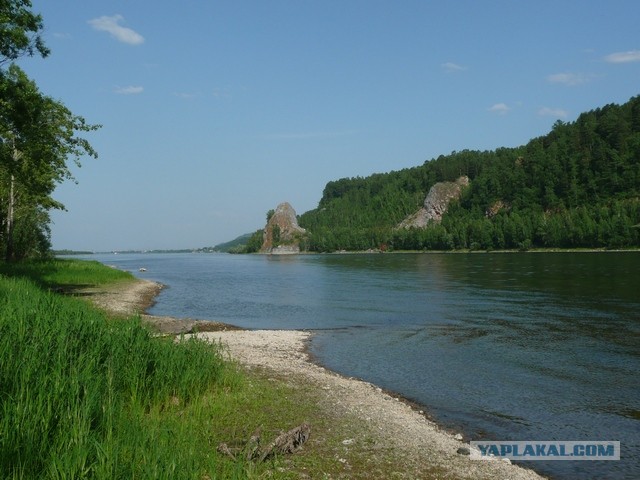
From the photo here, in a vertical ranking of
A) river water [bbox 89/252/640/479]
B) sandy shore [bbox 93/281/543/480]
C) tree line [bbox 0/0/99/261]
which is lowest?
river water [bbox 89/252/640/479]

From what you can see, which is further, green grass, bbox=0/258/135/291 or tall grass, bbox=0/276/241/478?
green grass, bbox=0/258/135/291

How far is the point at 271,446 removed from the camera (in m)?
10.2

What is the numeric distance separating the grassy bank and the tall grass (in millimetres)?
28

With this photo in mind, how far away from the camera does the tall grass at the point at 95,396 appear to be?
6855mm

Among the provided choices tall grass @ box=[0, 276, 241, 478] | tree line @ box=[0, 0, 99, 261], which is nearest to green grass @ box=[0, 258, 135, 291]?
tree line @ box=[0, 0, 99, 261]

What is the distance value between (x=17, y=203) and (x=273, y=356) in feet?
160

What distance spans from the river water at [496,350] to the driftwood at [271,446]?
511cm

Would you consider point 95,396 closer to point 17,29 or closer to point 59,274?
point 17,29

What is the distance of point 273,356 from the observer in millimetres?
22625

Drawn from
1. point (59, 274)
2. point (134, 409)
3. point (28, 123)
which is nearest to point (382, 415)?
point (134, 409)

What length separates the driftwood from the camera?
9.52 metres

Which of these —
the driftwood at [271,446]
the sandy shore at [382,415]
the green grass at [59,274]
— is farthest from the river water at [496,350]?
the green grass at [59,274]

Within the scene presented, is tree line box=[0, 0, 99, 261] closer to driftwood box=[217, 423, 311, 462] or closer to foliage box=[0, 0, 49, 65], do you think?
foliage box=[0, 0, 49, 65]

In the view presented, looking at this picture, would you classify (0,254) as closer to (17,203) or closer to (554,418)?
(17,203)
